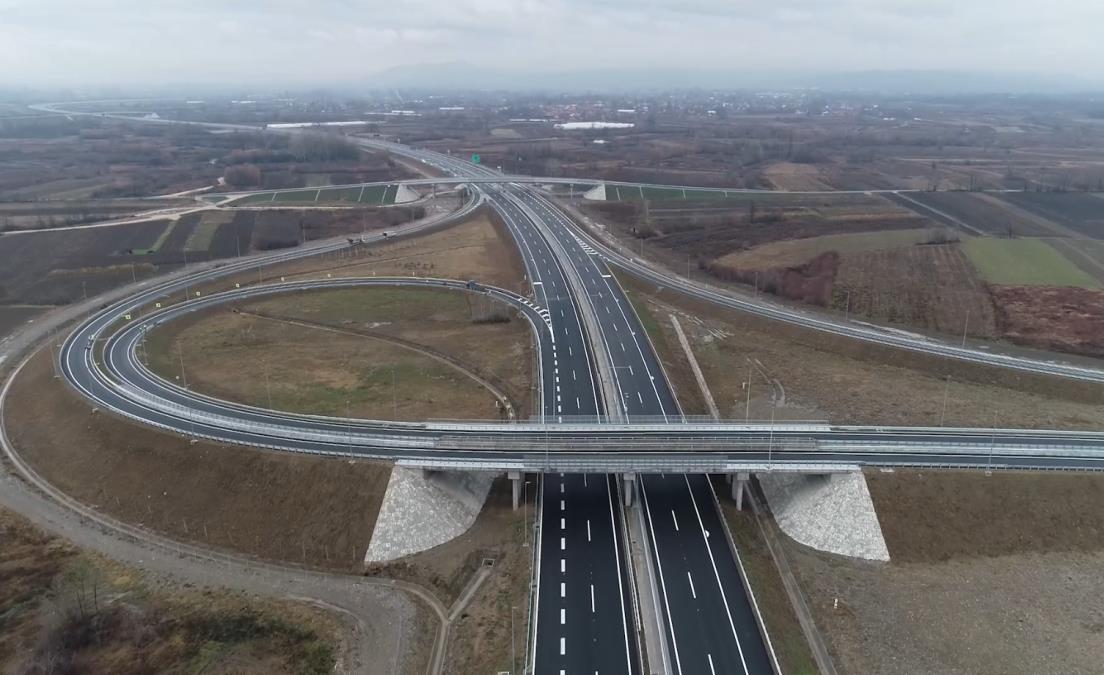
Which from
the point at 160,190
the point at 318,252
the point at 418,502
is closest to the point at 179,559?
the point at 418,502

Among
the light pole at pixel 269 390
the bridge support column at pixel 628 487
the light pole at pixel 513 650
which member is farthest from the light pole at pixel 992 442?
the light pole at pixel 269 390

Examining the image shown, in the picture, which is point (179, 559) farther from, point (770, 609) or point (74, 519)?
point (770, 609)

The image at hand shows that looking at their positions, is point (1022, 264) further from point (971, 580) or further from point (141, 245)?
point (141, 245)

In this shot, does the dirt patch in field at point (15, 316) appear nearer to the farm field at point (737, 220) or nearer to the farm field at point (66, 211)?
the farm field at point (66, 211)

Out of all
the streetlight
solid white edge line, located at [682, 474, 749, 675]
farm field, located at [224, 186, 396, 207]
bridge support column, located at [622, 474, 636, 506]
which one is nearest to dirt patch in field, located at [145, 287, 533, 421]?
the streetlight

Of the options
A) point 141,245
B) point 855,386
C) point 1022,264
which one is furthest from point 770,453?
point 141,245

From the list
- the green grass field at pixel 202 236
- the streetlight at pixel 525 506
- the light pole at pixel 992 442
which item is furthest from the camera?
the green grass field at pixel 202 236
